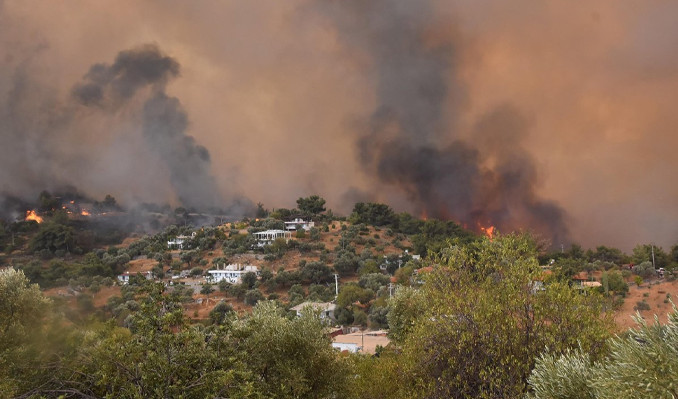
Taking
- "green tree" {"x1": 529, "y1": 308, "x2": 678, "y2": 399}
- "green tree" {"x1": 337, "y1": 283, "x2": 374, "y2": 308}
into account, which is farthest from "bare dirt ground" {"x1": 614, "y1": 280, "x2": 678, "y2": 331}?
"green tree" {"x1": 529, "y1": 308, "x2": 678, "y2": 399}

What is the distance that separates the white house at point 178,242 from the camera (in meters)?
90.2

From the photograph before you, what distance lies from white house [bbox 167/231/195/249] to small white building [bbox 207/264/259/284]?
1833 cm

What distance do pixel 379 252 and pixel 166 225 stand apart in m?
51.3

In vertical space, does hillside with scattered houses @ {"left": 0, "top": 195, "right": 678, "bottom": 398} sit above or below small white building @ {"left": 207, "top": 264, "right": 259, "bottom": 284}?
below

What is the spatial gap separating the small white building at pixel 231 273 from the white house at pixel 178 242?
18.3 metres

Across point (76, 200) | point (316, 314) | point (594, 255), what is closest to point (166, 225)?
point (76, 200)

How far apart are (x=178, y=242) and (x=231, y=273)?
26040mm

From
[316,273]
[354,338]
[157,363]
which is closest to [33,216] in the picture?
[316,273]

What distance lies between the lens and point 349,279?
71.3 metres

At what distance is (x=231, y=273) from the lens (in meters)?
70.9

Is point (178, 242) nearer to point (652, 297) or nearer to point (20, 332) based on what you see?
point (652, 297)

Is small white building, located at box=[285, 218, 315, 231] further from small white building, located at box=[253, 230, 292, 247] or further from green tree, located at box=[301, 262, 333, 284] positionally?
green tree, located at box=[301, 262, 333, 284]

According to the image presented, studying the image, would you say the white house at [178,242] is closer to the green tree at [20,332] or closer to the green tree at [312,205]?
the green tree at [312,205]

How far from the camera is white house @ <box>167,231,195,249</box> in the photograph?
3553 inches
